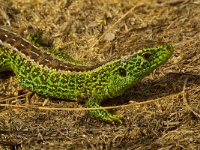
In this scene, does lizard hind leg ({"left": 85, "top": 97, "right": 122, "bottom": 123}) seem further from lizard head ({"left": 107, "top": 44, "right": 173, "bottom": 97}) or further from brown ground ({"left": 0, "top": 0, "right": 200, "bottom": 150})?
lizard head ({"left": 107, "top": 44, "right": 173, "bottom": 97})

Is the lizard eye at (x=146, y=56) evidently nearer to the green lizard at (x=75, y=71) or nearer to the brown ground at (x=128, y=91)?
the green lizard at (x=75, y=71)

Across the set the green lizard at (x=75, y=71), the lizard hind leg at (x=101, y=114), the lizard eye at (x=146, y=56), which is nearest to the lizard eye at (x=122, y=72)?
the green lizard at (x=75, y=71)

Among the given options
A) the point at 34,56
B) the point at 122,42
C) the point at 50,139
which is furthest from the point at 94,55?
the point at 50,139

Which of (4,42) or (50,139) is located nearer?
(50,139)

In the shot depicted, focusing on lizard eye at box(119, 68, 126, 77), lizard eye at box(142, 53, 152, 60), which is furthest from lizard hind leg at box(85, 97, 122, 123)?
lizard eye at box(142, 53, 152, 60)

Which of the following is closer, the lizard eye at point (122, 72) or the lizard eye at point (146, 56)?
the lizard eye at point (146, 56)

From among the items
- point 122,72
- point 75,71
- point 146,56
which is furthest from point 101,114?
point 146,56

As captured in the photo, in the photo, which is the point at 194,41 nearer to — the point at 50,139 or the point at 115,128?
the point at 115,128
